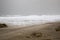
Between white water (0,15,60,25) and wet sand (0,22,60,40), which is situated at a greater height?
white water (0,15,60,25)

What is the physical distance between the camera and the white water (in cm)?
129

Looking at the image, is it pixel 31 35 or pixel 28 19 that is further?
pixel 28 19

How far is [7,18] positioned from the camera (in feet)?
4.34

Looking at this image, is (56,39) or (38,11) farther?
(38,11)

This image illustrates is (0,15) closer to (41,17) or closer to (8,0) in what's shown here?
(8,0)

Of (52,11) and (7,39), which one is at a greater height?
(52,11)

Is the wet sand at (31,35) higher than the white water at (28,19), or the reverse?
the white water at (28,19)

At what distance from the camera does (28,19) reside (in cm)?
133

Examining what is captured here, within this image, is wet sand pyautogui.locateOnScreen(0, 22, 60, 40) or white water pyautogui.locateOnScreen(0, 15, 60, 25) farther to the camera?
white water pyautogui.locateOnScreen(0, 15, 60, 25)

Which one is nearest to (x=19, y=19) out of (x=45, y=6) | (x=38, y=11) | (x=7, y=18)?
(x=7, y=18)

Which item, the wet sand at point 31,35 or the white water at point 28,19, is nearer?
the wet sand at point 31,35

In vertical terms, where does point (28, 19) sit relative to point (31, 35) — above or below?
above

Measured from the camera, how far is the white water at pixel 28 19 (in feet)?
4.23

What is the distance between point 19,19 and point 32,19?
0.50 ft
